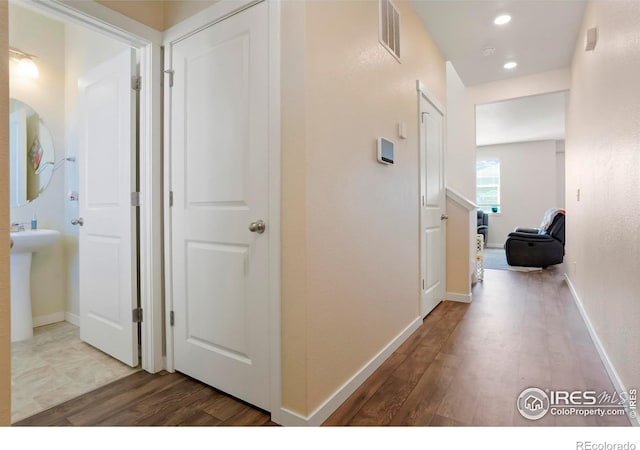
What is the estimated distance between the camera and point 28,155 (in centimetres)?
269

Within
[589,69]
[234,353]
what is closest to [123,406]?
[234,353]

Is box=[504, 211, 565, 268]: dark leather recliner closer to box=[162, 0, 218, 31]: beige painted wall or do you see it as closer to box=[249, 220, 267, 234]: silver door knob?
box=[249, 220, 267, 234]: silver door knob

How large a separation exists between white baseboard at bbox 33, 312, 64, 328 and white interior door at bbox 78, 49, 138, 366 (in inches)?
27.2

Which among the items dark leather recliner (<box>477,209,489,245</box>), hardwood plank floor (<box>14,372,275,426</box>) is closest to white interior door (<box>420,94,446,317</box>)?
hardwood plank floor (<box>14,372,275,426</box>)

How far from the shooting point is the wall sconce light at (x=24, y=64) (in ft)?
8.32

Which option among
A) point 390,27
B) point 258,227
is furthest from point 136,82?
point 390,27

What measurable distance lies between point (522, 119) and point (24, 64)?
7.04 metres

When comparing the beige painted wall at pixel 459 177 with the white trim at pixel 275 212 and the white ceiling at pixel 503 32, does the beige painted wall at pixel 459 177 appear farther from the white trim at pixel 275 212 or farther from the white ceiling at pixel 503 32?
the white trim at pixel 275 212

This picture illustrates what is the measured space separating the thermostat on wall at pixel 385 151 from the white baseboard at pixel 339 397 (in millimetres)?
1168

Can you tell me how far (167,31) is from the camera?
1.91 meters

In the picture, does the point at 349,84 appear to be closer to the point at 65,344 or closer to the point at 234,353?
the point at 234,353

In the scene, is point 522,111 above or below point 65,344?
above

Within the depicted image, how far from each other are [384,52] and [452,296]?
98.0 inches
